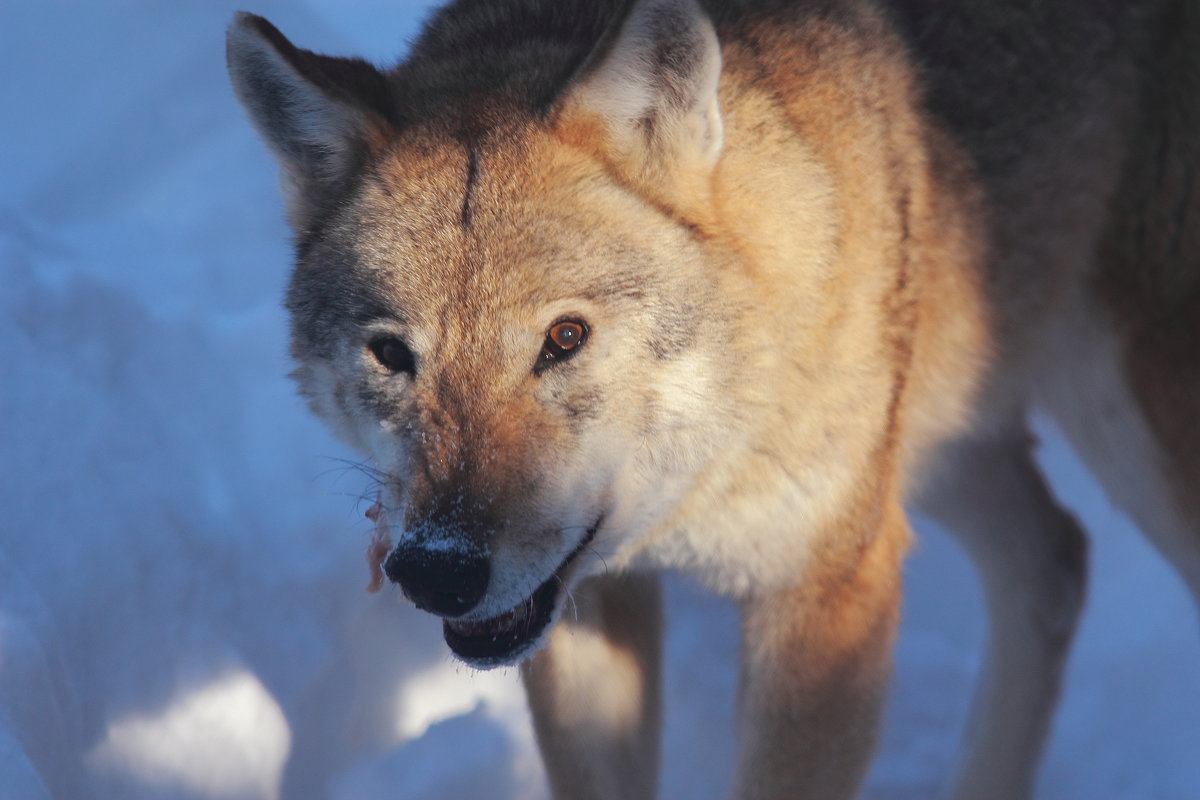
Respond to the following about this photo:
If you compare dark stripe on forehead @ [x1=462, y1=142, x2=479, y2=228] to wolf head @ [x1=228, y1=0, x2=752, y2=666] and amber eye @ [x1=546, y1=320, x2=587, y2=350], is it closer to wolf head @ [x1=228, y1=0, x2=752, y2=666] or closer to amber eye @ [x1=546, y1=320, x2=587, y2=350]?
wolf head @ [x1=228, y1=0, x2=752, y2=666]

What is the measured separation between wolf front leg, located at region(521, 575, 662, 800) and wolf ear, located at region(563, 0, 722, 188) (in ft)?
4.13

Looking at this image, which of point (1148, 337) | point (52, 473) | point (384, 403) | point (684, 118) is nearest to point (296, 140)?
point (384, 403)

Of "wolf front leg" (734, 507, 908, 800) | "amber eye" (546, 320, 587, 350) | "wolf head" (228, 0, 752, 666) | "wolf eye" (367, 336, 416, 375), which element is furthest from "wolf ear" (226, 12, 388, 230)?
"wolf front leg" (734, 507, 908, 800)

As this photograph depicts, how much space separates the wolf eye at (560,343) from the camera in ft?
7.93

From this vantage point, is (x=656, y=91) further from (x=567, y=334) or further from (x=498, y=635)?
(x=498, y=635)

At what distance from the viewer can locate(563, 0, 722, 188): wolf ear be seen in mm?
2414

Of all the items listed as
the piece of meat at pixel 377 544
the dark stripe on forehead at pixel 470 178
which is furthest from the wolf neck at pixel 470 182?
the piece of meat at pixel 377 544

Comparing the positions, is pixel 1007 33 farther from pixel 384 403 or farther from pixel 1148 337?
pixel 384 403

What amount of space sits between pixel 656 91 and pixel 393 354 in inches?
30.8

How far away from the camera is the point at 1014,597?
411cm

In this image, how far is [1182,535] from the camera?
3516 mm

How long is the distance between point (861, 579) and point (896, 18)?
60.3 inches

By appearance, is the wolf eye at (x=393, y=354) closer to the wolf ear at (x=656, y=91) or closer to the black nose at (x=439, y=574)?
the black nose at (x=439, y=574)

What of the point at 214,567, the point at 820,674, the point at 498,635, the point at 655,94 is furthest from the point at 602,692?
the point at 655,94
